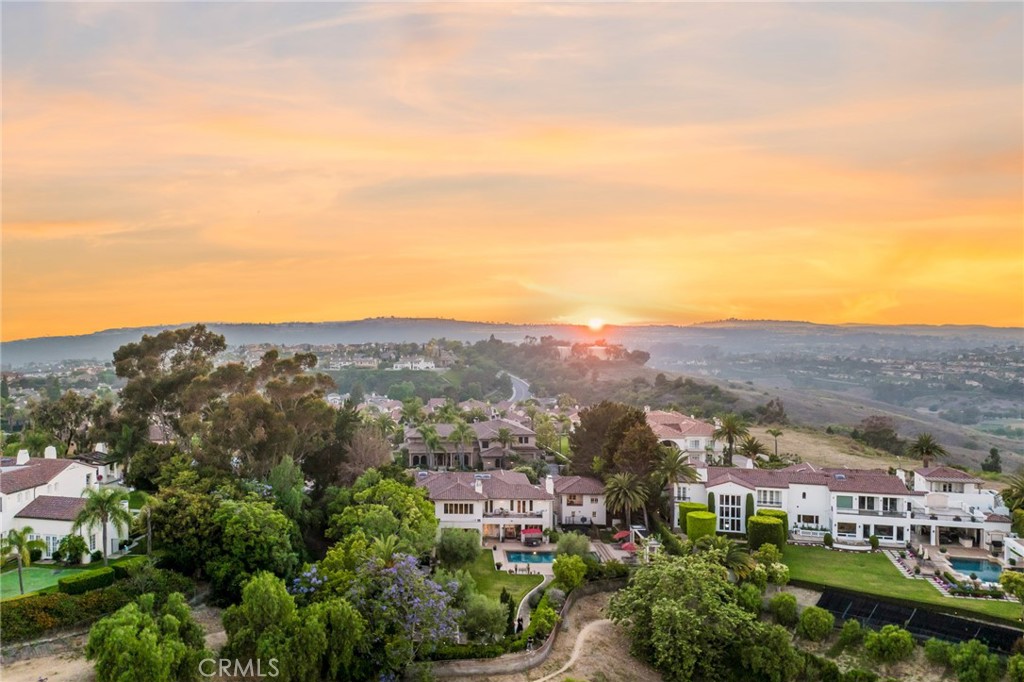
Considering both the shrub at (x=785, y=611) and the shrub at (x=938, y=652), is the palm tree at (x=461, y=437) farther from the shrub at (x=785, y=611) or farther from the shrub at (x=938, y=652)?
the shrub at (x=938, y=652)

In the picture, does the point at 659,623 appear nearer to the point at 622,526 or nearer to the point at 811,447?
the point at 622,526

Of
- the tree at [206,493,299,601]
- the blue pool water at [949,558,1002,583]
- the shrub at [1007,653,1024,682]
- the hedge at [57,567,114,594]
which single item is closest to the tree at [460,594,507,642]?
the tree at [206,493,299,601]

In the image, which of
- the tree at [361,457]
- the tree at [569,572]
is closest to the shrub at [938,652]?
the tree at [569,572]

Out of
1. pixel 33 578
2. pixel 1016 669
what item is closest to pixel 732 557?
pixel 1016 669

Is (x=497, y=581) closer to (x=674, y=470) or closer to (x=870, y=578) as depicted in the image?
(x=674, y=470)

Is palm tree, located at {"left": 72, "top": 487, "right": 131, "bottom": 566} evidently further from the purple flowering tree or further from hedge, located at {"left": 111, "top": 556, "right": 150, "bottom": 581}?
the purple flowering tree

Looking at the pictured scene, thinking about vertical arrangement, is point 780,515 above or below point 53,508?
below
